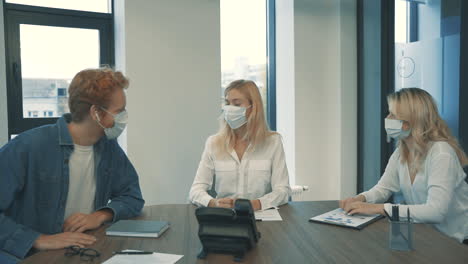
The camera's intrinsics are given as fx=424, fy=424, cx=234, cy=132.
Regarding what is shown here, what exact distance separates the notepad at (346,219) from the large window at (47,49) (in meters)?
2.50

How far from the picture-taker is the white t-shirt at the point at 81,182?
1.93 meters

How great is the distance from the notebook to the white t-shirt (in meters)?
0.27

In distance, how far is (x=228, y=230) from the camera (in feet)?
4.92

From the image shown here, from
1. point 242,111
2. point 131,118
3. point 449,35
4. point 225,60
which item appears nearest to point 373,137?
point 449,35

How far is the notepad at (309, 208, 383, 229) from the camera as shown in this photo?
5.91 ft

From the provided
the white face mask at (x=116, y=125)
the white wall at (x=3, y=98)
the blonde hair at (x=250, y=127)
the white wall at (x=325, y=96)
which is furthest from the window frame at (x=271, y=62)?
the white face mask at (x=116, y=125)

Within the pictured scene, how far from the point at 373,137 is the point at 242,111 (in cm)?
186

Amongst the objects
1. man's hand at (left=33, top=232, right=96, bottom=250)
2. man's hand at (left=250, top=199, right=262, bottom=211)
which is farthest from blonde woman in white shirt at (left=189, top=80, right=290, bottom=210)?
man's hand at (left=33, top=232, right=96, bottom=250)

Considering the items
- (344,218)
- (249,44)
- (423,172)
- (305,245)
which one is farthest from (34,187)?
(249,44)

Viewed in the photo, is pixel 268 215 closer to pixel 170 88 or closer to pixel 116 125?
pixel 116 125

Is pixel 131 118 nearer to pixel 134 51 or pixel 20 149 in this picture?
pixel 134 51

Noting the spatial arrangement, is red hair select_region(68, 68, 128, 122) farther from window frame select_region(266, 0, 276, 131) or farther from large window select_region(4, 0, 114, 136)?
window frame select_region(266, 0, 276, 131)

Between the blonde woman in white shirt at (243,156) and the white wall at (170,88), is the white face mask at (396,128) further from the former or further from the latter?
the white wall at (170,88)

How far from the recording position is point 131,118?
334cm
